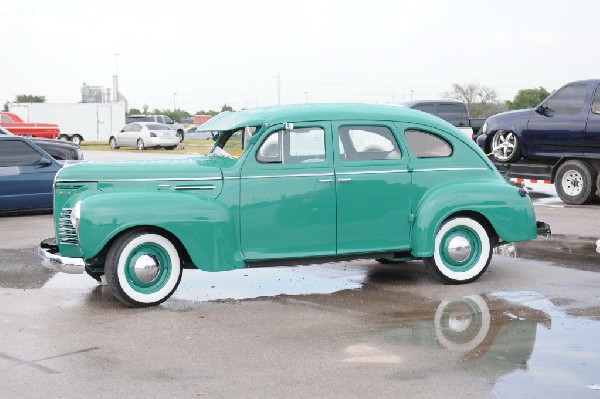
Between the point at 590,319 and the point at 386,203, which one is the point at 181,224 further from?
the point at 590,319

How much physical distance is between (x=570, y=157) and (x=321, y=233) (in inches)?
366

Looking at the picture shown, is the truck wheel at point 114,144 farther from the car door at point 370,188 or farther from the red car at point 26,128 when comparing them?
the car door at point 370,188

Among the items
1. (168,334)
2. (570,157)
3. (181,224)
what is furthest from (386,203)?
(570,157)

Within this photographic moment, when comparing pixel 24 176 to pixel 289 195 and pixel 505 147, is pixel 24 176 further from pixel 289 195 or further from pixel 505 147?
pixel 505 147

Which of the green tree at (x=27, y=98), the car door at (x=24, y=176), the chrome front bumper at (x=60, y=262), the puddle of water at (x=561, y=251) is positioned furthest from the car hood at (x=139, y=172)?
the green tree at (x=27, y=98)

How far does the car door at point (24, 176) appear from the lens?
1540 centimetres

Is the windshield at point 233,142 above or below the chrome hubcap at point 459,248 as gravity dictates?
above

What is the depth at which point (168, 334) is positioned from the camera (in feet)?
24.0

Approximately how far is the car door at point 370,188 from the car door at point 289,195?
128 millimetres

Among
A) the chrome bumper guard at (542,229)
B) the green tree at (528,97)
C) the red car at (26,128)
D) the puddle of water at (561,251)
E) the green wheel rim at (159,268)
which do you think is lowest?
the puddle of water at (561,251)

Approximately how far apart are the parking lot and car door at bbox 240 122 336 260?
539mm

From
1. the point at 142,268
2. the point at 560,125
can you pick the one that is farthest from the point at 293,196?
the point at 560,125

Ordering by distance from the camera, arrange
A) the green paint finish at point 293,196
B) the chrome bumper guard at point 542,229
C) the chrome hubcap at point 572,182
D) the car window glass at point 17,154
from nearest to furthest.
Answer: the green paint finish at point 293,196 → the chrome bumper guard at point 542,229 → the car window glass at point 17,154 → the chrome hubcap at point 572,182

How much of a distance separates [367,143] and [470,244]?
61.1 inches
